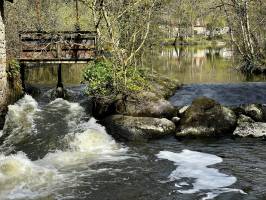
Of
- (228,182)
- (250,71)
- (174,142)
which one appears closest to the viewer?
(228,182)

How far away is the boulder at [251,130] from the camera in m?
16.8

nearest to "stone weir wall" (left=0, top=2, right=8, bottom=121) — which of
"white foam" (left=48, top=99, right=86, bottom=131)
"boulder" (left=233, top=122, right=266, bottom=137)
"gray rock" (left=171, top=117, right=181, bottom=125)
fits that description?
"white foam" (left=48, top=99, right=86, bottom=131)

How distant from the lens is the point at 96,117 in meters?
19.8

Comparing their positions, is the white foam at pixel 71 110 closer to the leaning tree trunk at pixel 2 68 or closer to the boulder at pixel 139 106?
the boulder at pixel 139 106

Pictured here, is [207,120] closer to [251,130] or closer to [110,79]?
[251,130]

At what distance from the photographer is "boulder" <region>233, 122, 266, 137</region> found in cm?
1676

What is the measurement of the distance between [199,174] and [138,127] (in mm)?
4799

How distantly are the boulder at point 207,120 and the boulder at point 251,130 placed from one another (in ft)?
1.16

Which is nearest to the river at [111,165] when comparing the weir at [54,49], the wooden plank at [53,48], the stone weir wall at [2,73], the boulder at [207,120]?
the boulder at [207,120]

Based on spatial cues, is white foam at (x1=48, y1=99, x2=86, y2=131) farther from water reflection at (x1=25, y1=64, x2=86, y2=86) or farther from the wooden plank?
water reflection at (x1=25, y1=64, x2=86, y2=86)

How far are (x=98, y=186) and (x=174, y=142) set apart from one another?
17.2 feet

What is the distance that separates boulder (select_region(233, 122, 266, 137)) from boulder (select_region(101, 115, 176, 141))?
8.17 feet

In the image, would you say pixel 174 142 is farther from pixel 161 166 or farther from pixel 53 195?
pixel 53 195

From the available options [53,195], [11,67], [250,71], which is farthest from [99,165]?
[250,71]
